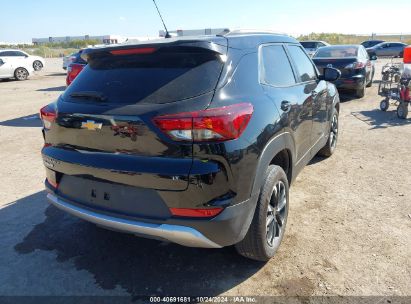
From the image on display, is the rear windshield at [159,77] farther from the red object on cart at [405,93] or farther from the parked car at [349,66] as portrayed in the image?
the parked car at [349,66]

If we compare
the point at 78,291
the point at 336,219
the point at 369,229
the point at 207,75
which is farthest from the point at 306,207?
the point at 78,291

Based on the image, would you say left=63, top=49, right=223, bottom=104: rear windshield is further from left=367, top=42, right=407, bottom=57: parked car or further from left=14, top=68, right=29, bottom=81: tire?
left=367, top=42, right=407, bottom=57: parked car

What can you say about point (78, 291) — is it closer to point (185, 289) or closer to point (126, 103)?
point (185, 289)

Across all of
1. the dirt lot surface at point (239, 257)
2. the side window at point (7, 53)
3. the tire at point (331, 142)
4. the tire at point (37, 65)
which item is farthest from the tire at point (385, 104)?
the tire at point (37, 65)

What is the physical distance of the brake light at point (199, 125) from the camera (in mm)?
2270

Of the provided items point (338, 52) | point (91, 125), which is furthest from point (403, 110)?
point (91, 125)

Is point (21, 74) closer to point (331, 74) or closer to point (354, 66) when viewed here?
point (354, 66)

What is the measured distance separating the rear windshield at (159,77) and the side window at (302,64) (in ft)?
5.64

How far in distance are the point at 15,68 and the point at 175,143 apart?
804 inches

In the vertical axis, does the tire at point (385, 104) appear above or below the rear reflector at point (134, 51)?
below

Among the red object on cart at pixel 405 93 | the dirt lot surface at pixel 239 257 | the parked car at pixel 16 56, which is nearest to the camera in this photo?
the dirt lot surface at pixel 239 257

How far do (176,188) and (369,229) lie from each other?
2204 mm

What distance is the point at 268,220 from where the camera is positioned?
9.75 feet

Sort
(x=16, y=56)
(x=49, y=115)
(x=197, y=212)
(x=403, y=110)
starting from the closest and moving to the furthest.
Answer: (x=197, y=212)
(x=49, y=115)
(x=403, y=110)
(x=16, y=56)
